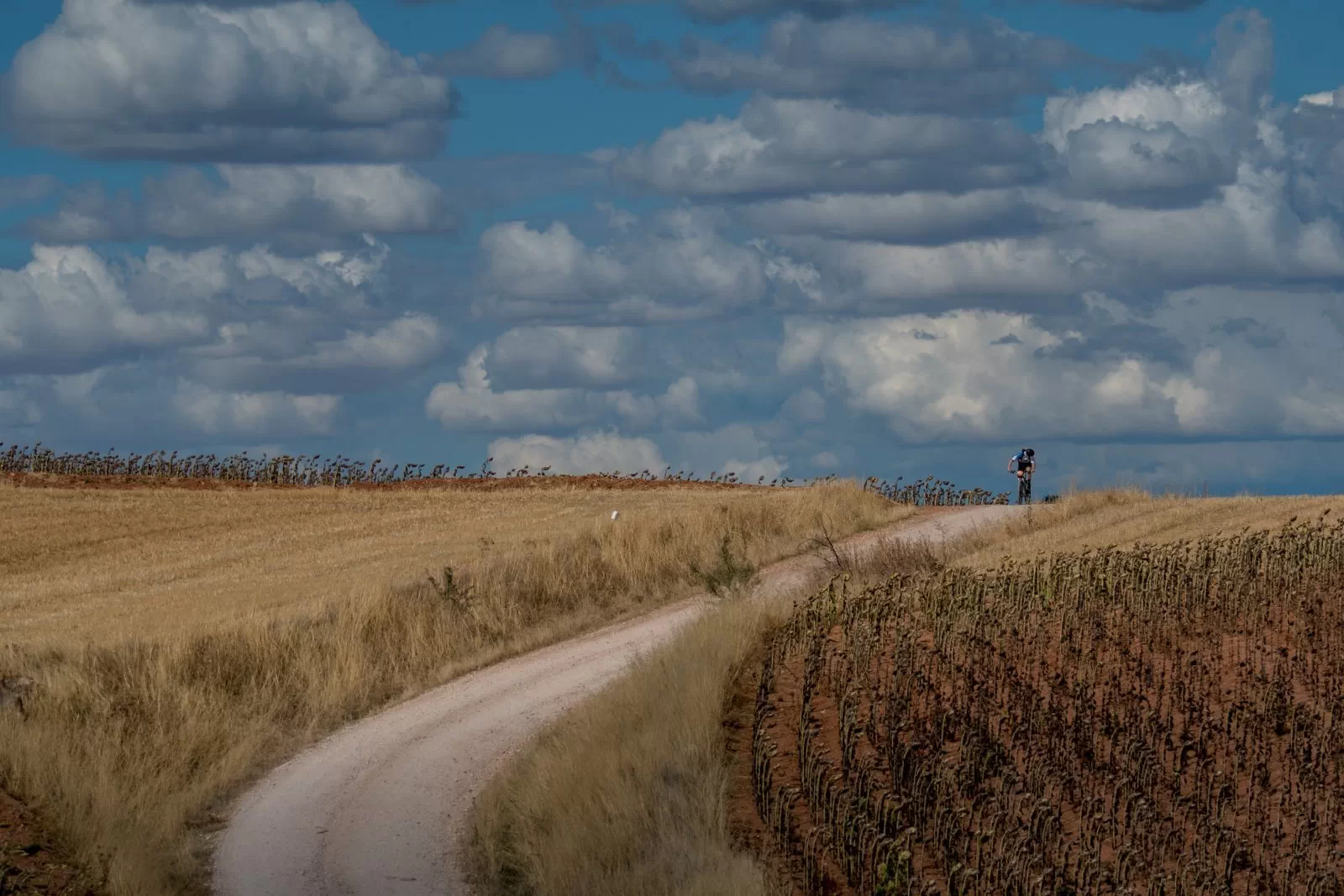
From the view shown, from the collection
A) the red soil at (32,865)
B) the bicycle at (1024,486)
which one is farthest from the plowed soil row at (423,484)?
the red soil at (32,865)

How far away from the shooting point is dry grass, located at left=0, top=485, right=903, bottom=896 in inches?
576

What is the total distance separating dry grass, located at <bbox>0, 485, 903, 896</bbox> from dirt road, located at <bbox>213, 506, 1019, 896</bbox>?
1.63 ft

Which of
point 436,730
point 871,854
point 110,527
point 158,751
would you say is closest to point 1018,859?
point 871,854

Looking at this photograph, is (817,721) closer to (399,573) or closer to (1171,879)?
(1171,879)

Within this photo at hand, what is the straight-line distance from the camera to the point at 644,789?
12.6m

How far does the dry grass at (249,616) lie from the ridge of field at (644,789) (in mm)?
2716

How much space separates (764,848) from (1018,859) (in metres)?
2.05

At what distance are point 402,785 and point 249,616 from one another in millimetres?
6721

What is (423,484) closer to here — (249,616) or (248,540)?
(248,540)

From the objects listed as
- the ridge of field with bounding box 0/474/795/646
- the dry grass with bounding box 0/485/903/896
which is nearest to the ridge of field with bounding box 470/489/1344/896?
the dry grass with bounding box 0/485/903/896

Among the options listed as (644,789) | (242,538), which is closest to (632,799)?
(644,789)

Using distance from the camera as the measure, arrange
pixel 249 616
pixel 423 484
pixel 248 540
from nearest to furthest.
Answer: pixel 249 616 → pixel 248 540 → pixel 423 484

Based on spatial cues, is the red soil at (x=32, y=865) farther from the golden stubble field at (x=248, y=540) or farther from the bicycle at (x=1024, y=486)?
the bicycle at (x=1024, y=486)

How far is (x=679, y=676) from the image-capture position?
14992 mm
